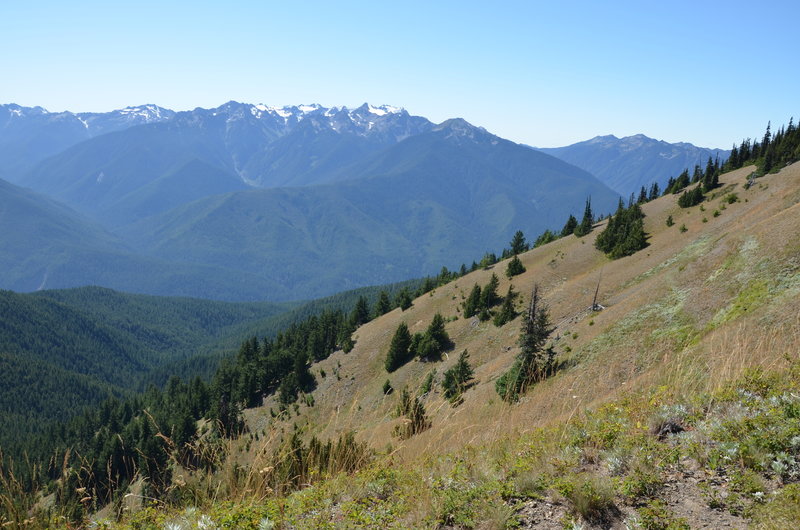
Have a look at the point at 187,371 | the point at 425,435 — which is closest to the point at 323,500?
the point at 425,435

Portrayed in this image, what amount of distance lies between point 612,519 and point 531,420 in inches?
153

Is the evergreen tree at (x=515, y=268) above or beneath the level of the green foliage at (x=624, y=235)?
beneath

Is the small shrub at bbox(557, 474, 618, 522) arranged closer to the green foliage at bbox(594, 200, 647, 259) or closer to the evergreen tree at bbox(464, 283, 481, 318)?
the evergreen tree at bbox(464, 283, 481, 318)

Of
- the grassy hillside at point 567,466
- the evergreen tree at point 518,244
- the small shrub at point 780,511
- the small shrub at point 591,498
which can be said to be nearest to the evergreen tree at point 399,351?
the evergreen tree at point 518,244

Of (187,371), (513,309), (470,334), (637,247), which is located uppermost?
(637,247)

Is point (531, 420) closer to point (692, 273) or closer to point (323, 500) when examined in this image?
point (323, 500)

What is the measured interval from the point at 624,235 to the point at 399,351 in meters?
39.6

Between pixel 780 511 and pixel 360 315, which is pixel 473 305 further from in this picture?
pixel 780 511

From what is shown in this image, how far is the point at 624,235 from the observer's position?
64938mm

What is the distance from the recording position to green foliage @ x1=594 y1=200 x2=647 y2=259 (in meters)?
61.3

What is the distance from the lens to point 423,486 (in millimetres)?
5867

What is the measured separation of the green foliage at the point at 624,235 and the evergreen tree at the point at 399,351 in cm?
3407

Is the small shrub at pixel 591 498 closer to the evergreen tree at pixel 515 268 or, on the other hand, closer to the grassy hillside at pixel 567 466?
the grassy hillside at pixel 567 466

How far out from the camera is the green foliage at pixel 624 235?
6127cm
